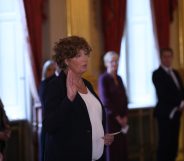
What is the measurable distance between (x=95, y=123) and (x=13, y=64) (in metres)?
2.80

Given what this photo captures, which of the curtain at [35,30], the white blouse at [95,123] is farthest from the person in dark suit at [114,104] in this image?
the white blouse at [95,123]

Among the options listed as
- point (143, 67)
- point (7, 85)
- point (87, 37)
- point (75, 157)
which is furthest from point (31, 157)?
point (75, 157)

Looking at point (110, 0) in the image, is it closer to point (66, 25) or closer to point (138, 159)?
point (66, 25)

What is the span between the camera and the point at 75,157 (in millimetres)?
2996

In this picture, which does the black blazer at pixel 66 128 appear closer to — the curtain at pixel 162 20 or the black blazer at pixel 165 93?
the black blazer at pixel 165 93

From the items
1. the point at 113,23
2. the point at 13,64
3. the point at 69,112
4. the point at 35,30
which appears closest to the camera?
the point at 69,112

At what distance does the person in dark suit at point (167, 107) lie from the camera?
6000mm

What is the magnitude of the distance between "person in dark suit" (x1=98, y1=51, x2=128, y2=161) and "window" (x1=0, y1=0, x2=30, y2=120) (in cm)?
92

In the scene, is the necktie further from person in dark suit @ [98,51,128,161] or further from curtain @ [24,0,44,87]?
curtain @ [24,0,44,87]

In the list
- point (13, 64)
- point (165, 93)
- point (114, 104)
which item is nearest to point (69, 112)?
point (114, 104)

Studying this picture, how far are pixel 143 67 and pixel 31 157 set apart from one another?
225 centimetres

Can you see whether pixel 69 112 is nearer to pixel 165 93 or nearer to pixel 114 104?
pixel 114 104

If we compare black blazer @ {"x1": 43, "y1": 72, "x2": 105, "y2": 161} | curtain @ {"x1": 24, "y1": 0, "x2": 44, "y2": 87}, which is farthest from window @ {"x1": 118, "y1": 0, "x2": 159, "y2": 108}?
black blazer @ {"x1": 43, "y1": 72, "x2": 105, "y2": 161}

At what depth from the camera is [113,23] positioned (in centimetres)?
632
